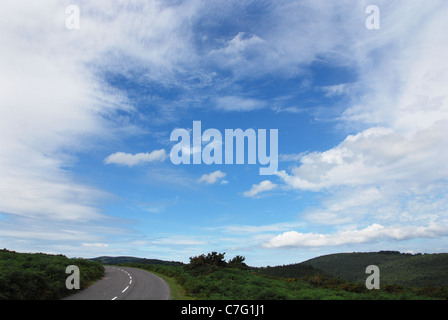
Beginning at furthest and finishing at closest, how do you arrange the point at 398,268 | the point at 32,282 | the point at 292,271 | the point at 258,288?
the point at 398,268
the point at 292,271
the point at 258,288
the point at 32,282

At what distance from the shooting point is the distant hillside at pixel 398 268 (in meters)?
52.7

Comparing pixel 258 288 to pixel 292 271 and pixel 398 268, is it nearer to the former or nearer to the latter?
pixel 292 271

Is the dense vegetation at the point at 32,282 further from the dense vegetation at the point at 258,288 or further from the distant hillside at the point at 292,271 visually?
the distant hillside at the point at 292,271

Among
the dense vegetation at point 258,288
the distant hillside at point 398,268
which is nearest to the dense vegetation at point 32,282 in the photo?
the dense vegetation at point 258,288

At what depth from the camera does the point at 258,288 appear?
21.3 meters

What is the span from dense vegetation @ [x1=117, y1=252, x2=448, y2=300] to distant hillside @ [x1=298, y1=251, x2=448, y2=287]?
21.3 meters

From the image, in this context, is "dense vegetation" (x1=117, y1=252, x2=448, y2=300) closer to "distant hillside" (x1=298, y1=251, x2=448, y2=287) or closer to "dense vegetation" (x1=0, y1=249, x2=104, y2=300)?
Answer: "dense vegetation" (x1=0, y1=249, x2=104, y2=300)

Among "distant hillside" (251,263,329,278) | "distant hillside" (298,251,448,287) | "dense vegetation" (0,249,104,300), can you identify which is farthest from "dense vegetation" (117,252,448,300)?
"distant hillside" (298,251,448,287)

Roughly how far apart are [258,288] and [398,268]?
185ft

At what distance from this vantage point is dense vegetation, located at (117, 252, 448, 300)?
752 inches

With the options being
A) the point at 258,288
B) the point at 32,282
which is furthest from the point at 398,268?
the point at 32,282

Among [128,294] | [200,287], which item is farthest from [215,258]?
[128,294]
